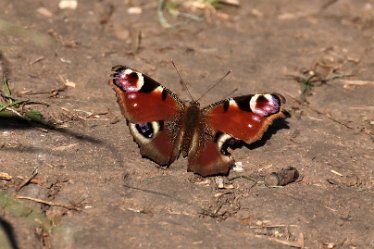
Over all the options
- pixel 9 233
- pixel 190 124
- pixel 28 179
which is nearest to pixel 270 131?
pixel 190 124

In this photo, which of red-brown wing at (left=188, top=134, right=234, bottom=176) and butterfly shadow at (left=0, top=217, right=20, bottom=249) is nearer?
butterfly shadow at (left=0, top=217, right=20, bottom=249)

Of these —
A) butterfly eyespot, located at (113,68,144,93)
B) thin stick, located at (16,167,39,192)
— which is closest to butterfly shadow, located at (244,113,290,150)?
butterfly eyespot, located at (113,68,144,93)

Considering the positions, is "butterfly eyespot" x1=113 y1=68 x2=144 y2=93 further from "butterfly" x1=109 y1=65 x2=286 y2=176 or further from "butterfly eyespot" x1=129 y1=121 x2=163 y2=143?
"butterfly eyespot" x1=129 y1=121 x2=163 y2=143

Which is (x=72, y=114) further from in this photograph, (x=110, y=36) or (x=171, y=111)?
(x=110, y=36)

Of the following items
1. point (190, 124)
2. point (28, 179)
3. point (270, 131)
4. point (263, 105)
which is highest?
point (263, 105)

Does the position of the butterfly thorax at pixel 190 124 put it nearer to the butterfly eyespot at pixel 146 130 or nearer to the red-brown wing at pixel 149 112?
the red-brown wing at pixel 149 112

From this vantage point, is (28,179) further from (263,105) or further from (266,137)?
(266,137)
